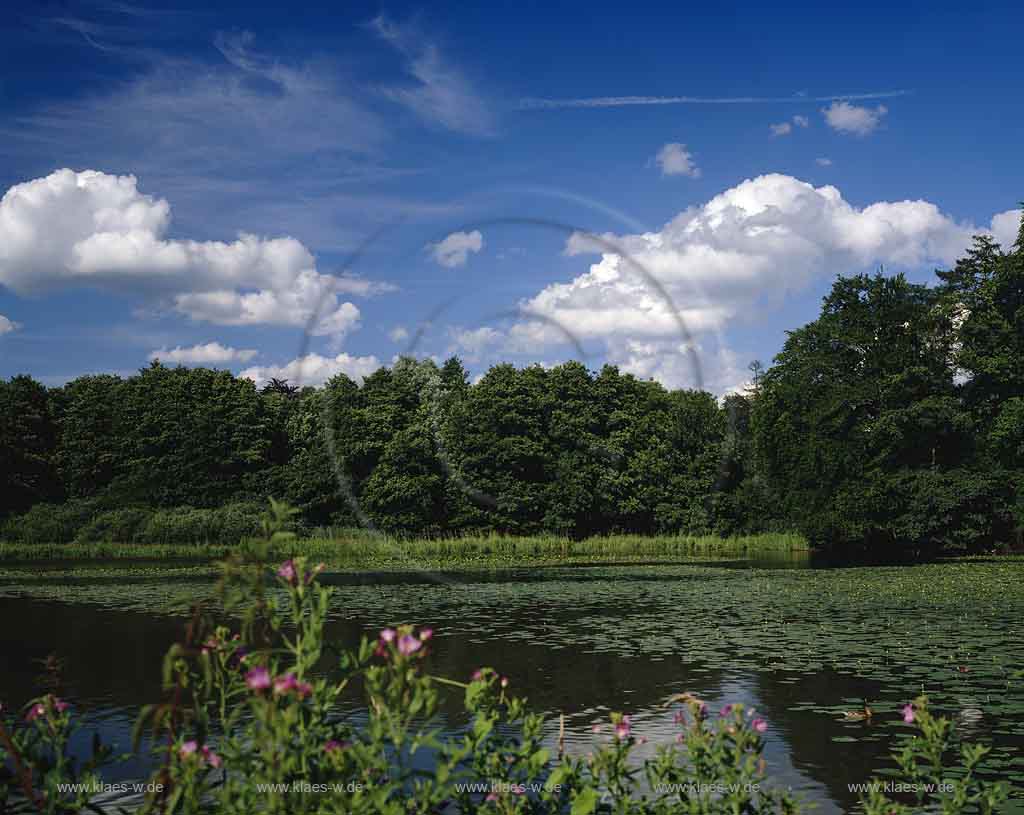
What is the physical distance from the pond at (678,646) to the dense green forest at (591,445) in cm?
2127

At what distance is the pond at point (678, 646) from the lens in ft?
42.6

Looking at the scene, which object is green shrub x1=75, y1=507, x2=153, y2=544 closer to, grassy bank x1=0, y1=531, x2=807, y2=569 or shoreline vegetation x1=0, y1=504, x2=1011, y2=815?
grassy bank x1=0, y1=531, x2=807, y2=569

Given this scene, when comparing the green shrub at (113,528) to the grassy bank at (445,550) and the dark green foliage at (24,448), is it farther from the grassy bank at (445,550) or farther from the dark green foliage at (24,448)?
the dark green foliage at (24,448)

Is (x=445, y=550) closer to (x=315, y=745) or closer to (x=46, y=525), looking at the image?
(x=46, y=525)

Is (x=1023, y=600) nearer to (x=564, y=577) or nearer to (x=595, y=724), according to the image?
(x=564, y=577)

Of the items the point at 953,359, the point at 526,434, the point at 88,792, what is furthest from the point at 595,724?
the point at 526,434

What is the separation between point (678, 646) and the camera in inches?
806

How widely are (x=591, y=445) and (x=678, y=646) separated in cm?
5362

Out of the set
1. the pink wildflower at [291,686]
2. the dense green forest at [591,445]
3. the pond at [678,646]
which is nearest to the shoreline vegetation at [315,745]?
the pink wildflower at [291,686]

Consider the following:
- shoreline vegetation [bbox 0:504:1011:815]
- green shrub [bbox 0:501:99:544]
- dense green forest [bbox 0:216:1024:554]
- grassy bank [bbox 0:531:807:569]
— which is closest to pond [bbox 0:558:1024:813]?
shoreline vegetation [bbox 0:504:1011:815]

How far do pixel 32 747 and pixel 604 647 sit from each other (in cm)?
1583

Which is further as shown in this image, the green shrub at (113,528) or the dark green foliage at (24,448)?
the dark green foliage at (24,448)

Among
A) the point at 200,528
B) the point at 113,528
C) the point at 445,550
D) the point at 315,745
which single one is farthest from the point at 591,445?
the point at 315,745

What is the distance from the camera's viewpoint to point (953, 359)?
61.2 metres
